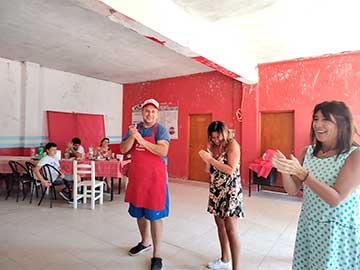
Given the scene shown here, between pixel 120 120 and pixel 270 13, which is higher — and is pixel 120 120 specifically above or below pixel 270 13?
below

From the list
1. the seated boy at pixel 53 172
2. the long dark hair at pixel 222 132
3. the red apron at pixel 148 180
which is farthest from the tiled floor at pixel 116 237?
the long dark hair at pixel 222 132

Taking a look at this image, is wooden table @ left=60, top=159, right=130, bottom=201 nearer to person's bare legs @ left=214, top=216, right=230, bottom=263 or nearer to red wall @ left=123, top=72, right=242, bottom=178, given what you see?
person's bare legs @ left=214, top=216, right=230, bottom=263

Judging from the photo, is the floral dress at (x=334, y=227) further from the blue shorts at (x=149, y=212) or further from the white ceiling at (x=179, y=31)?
the white ceiling at (x=179, y=31)

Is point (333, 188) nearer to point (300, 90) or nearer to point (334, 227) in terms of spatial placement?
point (334, 227)

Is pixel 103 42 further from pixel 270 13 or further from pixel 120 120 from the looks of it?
pixel 120 120

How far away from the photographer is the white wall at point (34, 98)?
5871mm

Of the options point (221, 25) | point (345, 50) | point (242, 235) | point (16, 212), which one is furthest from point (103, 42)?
point (345, 50)

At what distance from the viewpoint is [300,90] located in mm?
5234

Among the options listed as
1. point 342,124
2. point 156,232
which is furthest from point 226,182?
point 342,124

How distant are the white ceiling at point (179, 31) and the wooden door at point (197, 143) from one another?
1374 mm

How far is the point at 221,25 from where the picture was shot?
3.81 meters

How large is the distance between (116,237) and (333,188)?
8.41 feet

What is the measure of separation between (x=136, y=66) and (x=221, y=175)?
4765mm

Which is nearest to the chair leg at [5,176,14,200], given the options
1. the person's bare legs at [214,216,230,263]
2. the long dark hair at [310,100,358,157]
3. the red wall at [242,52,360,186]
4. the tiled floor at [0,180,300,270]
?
the tiled floor at [0,180,300,270]
